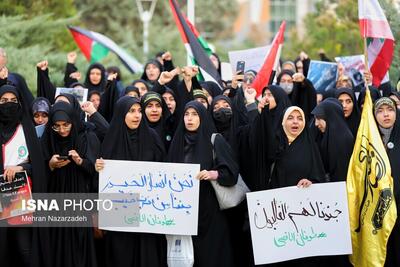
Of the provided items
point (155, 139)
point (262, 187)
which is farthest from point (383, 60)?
point (155, 139)

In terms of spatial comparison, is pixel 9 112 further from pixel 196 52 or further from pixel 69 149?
pixel 196 52

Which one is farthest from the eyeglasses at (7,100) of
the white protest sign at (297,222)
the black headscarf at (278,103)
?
the black headscarf at (278,103)

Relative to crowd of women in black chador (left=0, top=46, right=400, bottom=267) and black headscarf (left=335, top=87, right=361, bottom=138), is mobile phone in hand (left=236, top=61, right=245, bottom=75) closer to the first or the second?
black headscarf (left=335, top=87, right=361, bottom=138)

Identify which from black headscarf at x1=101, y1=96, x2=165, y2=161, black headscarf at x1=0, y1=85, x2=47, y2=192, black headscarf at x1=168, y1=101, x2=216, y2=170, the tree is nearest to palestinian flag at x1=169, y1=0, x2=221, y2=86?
black headscarf at x1=168, y1=101, x2=216, y2=170

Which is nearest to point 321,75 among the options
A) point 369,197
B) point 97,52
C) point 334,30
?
point 369,197

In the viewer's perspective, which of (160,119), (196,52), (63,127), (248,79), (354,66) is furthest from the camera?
(354,66)

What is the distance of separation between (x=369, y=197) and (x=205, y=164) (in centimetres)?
143

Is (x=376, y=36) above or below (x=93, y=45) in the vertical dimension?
below

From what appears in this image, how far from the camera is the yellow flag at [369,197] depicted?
23.5 feet

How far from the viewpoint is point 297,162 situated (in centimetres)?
720

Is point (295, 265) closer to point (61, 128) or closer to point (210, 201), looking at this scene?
point (210, 201)

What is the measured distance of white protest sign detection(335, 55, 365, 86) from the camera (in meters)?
11.0

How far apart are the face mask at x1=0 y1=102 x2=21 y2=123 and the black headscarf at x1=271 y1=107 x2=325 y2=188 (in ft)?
7.35

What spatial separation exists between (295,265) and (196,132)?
145 centimetres
